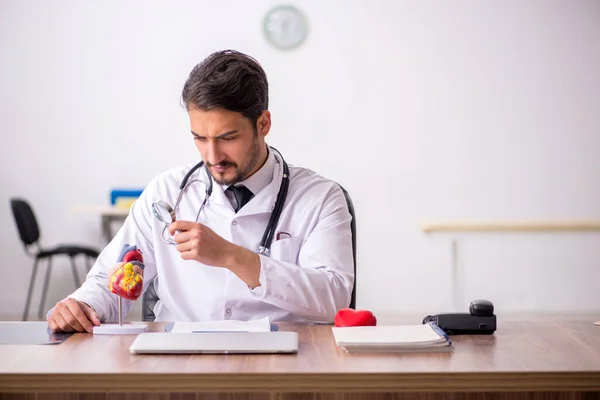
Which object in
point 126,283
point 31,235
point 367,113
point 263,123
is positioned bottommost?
point 31,235

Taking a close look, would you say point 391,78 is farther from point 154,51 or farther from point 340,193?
point 340,193

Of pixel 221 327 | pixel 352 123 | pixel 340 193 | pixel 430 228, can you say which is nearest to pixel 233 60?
pixel 340 193

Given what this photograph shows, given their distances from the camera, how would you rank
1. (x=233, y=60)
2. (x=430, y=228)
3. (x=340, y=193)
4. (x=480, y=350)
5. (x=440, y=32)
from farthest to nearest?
(x=440, y=32)
(x=430, y=228)
(x=340, y=193)
(x=233, y=60)
(x=480, y=350)

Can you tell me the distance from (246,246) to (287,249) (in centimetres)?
11

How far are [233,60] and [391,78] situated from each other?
4.00 meters

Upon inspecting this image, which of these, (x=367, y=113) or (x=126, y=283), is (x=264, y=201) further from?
(x=367, y=113)

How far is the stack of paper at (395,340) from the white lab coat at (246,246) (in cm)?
32

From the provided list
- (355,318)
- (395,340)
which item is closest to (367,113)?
(355,318)

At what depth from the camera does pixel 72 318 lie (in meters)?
1.79

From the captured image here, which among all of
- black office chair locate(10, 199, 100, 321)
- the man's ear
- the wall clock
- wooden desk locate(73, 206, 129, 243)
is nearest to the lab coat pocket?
the man's ear

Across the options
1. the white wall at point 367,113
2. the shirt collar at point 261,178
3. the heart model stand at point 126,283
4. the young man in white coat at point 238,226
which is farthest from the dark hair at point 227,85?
the white wall at point 367,113

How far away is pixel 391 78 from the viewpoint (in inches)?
235

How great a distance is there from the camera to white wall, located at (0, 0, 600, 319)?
234 inches

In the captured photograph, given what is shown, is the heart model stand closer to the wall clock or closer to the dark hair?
the dark hair
